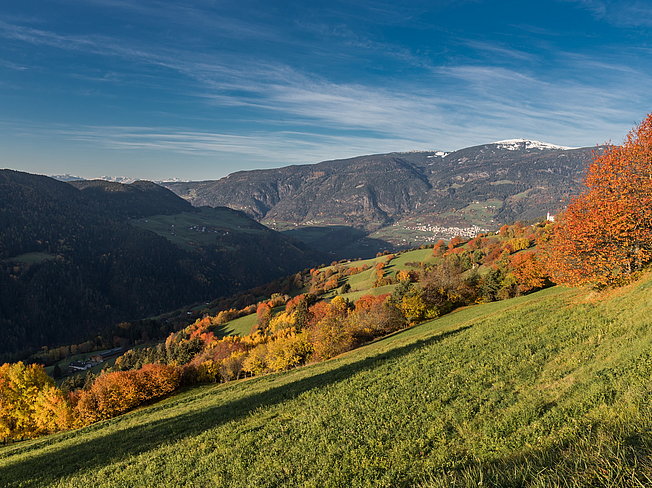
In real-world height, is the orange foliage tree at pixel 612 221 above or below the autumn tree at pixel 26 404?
above

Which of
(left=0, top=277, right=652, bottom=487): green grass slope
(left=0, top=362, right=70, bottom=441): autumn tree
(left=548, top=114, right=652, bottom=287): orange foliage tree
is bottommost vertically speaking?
(left=0, top=362, right=70, bottom=441): autumn tree

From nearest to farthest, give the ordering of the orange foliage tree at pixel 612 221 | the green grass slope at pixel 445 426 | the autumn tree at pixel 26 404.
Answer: the green grass slope at pixel 445 426
the orange foliage tree at pixel 612 221
the autumn tree at pixel 26 404

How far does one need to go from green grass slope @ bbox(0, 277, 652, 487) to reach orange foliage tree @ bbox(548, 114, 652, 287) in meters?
2.93

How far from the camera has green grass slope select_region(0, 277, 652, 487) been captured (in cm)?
681

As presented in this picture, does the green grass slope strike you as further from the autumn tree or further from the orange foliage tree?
the autumn tree

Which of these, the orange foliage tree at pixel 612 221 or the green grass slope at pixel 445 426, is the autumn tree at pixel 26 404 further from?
the orange foliage tree at pixel 612 221

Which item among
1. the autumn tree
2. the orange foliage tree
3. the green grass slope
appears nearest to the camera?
the green grass slope

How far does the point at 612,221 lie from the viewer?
23.5 meters

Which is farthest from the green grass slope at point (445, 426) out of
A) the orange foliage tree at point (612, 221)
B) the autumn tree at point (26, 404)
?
the autumn tree at point (26, 404)

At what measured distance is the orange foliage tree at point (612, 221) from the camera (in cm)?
2356

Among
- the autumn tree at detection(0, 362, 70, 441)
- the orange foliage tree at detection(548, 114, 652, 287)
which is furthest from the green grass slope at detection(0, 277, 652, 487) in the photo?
the autumn tree at detection(0, 362, 70, 441)

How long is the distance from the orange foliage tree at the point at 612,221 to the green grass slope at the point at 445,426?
293 centimetres

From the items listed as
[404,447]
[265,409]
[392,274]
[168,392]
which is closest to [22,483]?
[265,409]

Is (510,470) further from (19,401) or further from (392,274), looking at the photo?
(392,274)
